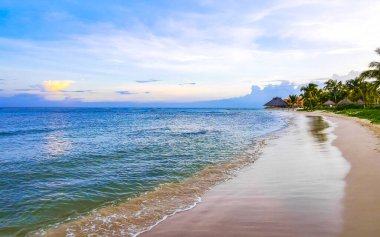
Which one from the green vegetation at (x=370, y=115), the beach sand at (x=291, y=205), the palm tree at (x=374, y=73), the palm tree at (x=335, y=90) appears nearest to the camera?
the beach sand at (x=291, y=205)

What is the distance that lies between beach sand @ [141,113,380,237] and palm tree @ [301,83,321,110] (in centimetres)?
10654

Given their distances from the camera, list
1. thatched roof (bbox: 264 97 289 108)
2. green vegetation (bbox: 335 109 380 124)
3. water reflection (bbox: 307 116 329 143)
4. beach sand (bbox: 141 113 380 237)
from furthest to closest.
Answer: thatched roof (bbox: 264 97 289 108), green vegetation (bbox: 335 109 380 124), water reflection (bbox: 307 116 329 143), beach sand (bbox: 141 113 380 237)

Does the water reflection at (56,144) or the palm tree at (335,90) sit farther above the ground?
the palm tree at (335,90)

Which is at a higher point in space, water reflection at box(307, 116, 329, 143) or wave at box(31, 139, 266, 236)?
wave at box(31, 139, 266, 236)

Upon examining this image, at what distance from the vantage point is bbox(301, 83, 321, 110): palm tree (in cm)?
11203

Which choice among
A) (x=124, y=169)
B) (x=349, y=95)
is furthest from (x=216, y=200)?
(x=349, y=95)

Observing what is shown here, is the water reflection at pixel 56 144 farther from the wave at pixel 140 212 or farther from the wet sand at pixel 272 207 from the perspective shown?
the wet sand at pixel 272 207

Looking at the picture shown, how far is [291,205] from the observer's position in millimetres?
7422

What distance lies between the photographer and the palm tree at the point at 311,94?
368 ft

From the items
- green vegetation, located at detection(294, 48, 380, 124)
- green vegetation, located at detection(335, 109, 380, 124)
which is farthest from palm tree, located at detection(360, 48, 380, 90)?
green vegetation, located at detection(294, 48, 380, 124)

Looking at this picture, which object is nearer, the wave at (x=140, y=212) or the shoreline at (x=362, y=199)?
the shoreline at (x=362, y=199)

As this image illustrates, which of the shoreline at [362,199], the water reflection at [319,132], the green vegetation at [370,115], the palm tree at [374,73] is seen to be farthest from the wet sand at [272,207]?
the palm tree at [374,73]

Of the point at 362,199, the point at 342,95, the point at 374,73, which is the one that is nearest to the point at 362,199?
the point at 362,199

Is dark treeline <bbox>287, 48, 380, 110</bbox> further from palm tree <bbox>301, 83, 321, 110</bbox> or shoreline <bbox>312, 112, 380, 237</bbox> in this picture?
shoreline <bbox>312, 112, 380, 237</bbox>
